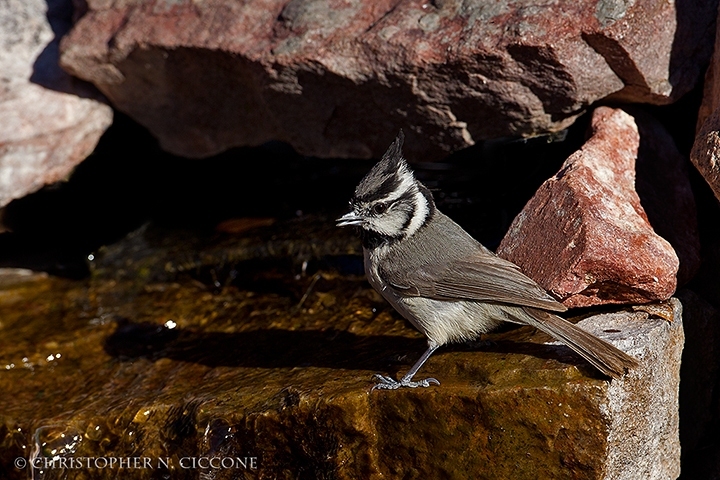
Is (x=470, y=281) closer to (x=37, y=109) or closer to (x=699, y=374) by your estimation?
(x=699, y=374)

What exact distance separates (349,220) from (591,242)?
1.21 m

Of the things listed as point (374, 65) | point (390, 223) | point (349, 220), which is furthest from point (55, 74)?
point (390, 223)

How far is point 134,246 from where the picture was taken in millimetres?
6574

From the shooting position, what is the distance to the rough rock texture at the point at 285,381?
3.51m

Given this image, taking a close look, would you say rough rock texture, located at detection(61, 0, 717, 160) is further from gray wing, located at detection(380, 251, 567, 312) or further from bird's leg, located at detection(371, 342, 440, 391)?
bird's leg, located at detection(371, 342, 440, 391)

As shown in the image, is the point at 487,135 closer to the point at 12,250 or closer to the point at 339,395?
the point at 339,395

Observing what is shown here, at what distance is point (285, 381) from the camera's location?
4309 mm

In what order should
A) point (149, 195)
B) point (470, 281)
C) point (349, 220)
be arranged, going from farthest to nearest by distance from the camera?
1. point (149, 195)
2. point (349, 220)
3. point (470, 281)

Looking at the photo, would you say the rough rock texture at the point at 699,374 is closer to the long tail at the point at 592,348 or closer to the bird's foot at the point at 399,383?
the long tail at the point at 592,348

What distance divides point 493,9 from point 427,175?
54.2 inches

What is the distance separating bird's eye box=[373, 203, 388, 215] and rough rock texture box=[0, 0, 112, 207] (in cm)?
298

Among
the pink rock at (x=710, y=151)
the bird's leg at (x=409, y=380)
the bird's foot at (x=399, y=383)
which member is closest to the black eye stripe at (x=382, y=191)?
the bird's leg at (x=409, y=380)

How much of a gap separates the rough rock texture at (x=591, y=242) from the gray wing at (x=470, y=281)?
0.46 feet

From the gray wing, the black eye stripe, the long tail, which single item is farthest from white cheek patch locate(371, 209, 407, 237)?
the long tail
